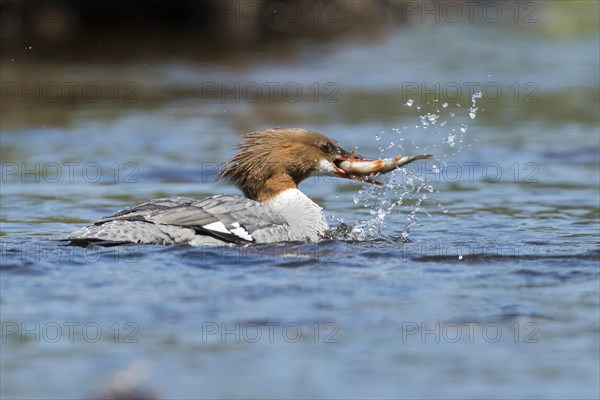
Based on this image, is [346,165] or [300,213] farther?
[346,165]

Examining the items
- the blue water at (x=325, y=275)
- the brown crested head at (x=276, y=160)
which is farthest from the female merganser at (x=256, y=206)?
the blue water at (x=325, y=275)

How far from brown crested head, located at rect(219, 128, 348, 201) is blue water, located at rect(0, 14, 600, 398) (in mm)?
694

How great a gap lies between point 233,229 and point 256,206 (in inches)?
13.6

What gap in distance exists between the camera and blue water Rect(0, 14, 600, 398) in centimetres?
543

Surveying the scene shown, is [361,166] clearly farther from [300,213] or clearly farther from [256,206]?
[256,206]

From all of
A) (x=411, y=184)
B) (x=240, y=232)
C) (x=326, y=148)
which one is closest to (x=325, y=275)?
(x=240, y=232)

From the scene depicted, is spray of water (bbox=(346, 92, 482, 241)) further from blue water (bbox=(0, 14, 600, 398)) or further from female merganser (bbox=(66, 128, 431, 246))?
female merganser (bbox=(66, 128, 431, 246))

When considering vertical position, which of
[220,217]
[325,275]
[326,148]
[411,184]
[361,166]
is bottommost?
[325,275]

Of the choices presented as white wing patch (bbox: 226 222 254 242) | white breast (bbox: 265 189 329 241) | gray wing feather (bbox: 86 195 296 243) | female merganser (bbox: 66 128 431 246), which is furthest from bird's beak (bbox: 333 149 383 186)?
white wing patch (bbox: 226 222 254 242)

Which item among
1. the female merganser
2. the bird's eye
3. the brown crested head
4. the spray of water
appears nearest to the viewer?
the female merganser

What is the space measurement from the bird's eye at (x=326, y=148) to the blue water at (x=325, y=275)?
659 millimetres

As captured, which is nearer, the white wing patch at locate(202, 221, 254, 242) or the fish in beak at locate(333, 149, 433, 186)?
the white wing patch at locate(202, 221, 254, 242)

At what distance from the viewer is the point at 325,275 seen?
23.9 ft

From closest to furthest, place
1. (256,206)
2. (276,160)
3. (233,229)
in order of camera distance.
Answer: (233,229), (256,206), (276,160)
